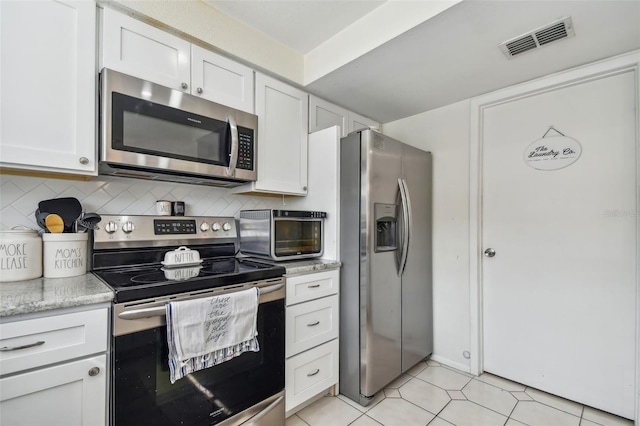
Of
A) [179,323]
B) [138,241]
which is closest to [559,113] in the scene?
[179,323]

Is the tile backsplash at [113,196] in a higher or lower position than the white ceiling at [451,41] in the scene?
lower

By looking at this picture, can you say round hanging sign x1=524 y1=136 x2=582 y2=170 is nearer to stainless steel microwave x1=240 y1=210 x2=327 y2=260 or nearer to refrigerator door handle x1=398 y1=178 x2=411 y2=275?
refrigerator door handle x1=398 y1=178 x2=411 y2=275

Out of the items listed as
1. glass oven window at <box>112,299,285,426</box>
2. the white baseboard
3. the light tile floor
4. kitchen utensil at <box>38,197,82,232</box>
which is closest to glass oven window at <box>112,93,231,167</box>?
kitchen utensil at <box>38,197,82,232</box>

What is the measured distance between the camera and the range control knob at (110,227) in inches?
62.2

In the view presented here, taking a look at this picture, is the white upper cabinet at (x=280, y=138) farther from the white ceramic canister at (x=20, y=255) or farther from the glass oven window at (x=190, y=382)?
the white ceramic canister at (x=20, y=255)

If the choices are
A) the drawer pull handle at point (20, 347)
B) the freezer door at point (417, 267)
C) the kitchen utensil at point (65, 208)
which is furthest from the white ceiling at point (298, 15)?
the drawer pull handle at point (20, 347)

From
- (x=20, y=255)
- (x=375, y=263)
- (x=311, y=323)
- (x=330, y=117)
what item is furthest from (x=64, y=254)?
(x=330, y=117)

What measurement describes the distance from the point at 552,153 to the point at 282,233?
76.0 inches

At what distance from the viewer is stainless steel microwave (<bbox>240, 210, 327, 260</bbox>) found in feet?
6.22

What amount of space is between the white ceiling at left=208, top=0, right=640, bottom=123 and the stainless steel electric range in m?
1.31

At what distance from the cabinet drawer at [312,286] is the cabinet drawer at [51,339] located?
90 cm

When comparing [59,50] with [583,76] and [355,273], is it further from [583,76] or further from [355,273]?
[583,76]

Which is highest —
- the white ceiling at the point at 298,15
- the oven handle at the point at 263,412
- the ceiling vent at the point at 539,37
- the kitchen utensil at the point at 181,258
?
the white ceiling at the point at 298,15

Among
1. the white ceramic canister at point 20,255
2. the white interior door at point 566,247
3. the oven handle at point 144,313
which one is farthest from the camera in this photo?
the white interior door at point 566,247
